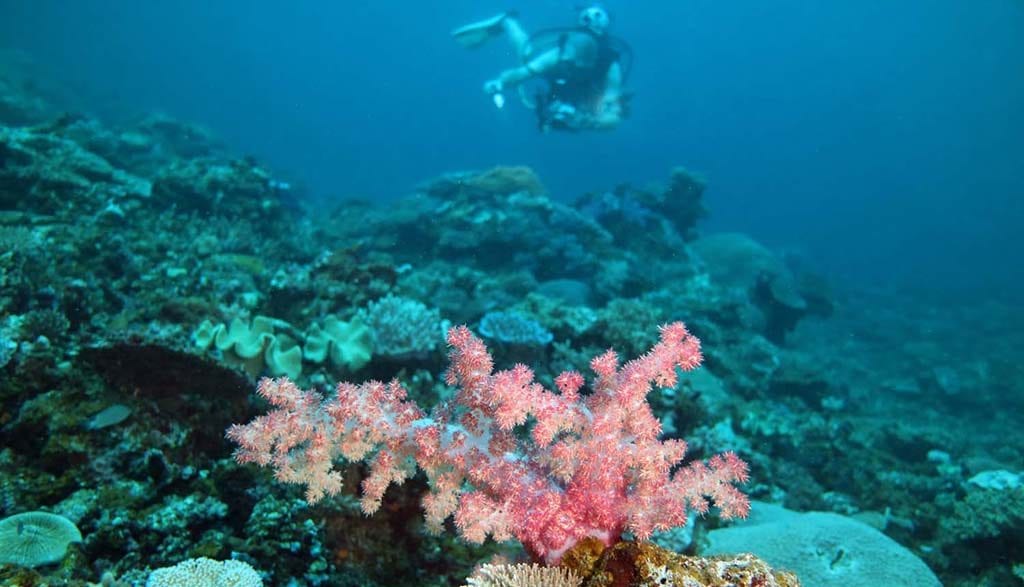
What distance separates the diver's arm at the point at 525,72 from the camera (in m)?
14.6

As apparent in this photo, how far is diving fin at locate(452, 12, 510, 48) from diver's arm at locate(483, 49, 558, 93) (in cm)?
233

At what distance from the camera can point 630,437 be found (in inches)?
88.1

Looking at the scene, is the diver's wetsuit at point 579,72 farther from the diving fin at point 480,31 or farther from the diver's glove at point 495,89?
the diving fin at point 480,31

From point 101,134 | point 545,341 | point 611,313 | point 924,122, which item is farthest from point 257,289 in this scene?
point 924,122

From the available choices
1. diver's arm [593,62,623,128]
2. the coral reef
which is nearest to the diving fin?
diver's arm [593,62,623,128]

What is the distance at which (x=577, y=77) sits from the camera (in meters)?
14.9

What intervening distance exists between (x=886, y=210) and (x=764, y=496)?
333ft

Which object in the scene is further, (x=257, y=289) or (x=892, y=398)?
(x=892, y=398)

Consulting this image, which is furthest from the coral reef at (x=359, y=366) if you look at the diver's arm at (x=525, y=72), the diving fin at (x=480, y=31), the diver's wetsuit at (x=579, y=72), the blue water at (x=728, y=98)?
the blue water at (x=728, y=98)

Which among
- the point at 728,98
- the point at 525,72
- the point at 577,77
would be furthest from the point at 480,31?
the point at 728,98

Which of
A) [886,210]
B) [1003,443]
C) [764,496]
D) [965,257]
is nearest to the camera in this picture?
[764,496]

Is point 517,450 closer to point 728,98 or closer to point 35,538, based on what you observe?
point 35,538

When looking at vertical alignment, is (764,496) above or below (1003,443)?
below

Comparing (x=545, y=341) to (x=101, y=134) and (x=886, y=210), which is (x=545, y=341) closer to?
(x=101, y=134)
